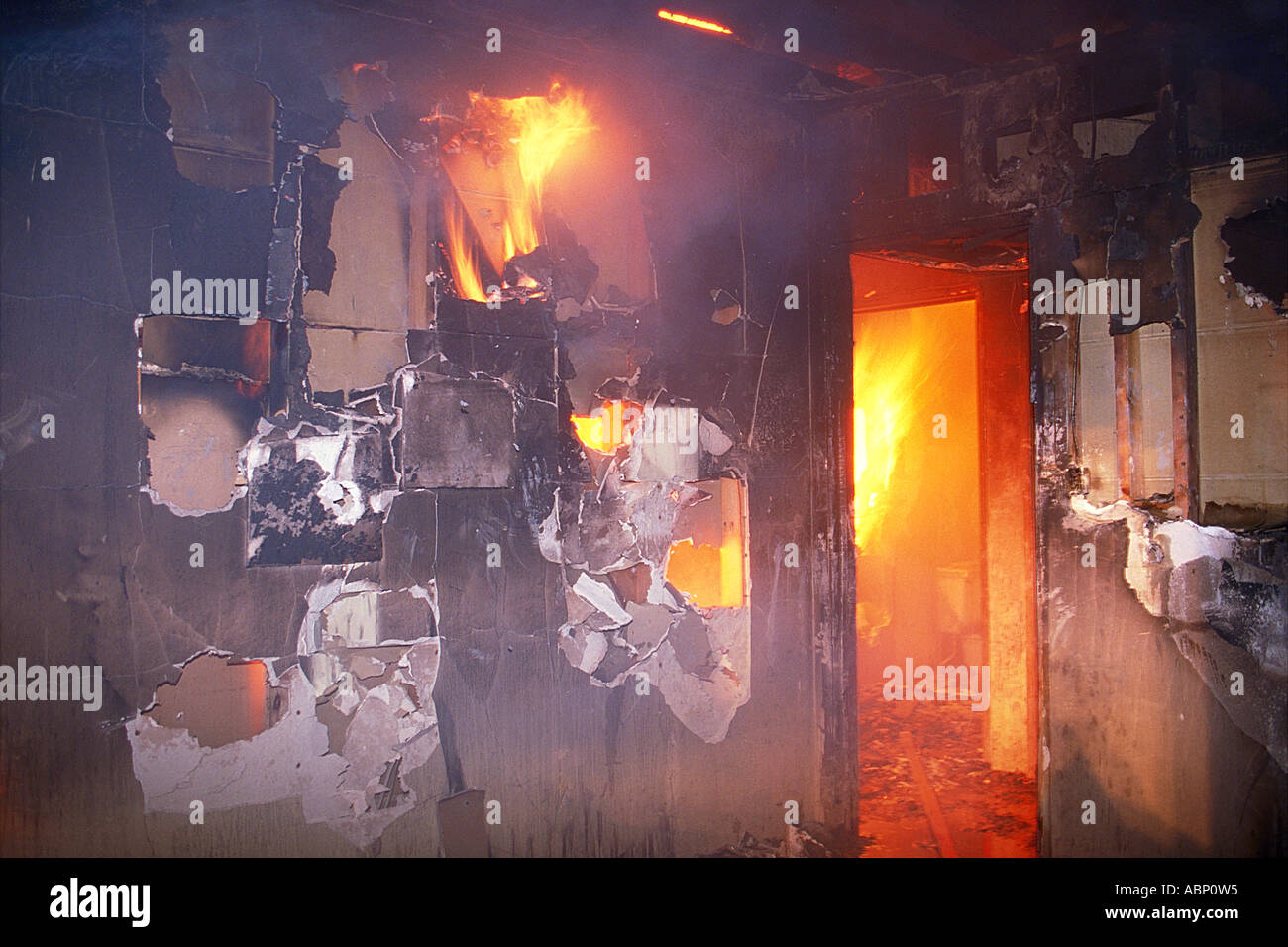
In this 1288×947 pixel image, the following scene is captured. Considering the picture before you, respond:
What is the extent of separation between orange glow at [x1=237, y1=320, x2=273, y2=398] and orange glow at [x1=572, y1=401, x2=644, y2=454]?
1.45 metres

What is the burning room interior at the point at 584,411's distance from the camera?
11.6 ft

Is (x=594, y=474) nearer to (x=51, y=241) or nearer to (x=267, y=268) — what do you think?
(x=267, y=268)

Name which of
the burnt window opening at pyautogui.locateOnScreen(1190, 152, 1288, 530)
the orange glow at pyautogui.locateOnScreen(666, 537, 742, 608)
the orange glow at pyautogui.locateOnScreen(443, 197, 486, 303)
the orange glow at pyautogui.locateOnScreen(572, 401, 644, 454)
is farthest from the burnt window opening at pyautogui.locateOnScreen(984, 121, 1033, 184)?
the orange glow at pyautogui.locateOnScreen(443, 197, 486, 303)

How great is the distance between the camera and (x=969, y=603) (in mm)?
7684

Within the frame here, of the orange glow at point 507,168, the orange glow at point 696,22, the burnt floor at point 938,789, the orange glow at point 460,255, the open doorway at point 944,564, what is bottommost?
the burnt floor at point 938,789

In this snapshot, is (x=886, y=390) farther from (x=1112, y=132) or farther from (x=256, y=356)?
(x=256, y=356)

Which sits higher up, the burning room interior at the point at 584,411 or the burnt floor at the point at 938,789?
the burning room interior at the point at 584,411

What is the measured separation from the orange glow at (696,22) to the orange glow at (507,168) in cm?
59

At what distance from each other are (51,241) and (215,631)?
1.72m

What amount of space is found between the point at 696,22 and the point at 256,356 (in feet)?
8.62

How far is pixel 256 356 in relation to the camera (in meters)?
3.71

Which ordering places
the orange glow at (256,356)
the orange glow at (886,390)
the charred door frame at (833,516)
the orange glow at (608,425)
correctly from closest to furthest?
the orange glow at (256,356), the orange glow at (608,425), the charred door frame at (833,516), the orange glow at (886,390)

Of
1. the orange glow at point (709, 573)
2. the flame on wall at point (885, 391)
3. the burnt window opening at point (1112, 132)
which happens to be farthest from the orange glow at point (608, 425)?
the flame on wall at point (885, 391)

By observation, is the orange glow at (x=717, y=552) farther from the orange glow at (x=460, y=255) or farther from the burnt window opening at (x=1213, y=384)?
the burnt window opening at (x=1213, y=384)
